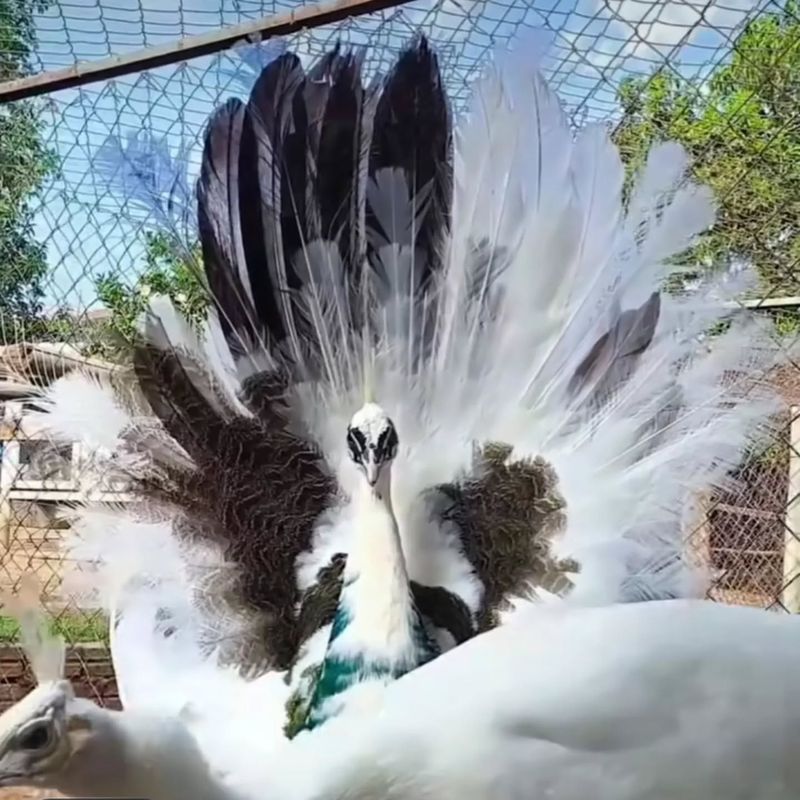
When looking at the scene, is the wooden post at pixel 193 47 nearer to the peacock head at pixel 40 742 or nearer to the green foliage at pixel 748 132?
the green foliage at pixel 748 132

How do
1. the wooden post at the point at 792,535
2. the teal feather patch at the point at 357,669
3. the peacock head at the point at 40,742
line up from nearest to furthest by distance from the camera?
the peacock head at the point at 40,742 < the teal feather patch at the point at 357,669 < the wooden post at the point at 792,535

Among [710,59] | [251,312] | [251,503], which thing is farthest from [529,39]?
[251,503]

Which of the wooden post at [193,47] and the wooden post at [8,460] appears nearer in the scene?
the wooden post at [193,47]

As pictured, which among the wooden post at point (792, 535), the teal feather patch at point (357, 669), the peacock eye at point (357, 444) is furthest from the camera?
the wooden post at point (792, 535)

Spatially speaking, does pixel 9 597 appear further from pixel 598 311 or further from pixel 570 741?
pixel 598 311

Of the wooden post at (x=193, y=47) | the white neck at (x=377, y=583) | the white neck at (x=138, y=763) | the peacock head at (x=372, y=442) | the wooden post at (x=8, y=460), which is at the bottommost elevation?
the white neck at (x=138, y=763)

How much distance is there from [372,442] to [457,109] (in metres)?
0.25

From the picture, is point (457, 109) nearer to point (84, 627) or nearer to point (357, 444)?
point (357, 444)

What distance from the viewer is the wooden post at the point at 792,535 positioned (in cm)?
85

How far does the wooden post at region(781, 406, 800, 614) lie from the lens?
33.6 inches

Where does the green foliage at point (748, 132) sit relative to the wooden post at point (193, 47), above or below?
below

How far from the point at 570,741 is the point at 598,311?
34 centimetres

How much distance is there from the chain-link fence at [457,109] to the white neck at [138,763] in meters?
0.28

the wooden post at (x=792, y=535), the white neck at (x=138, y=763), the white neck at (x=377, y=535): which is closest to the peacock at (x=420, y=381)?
the white neck at (x=377, y=535)
